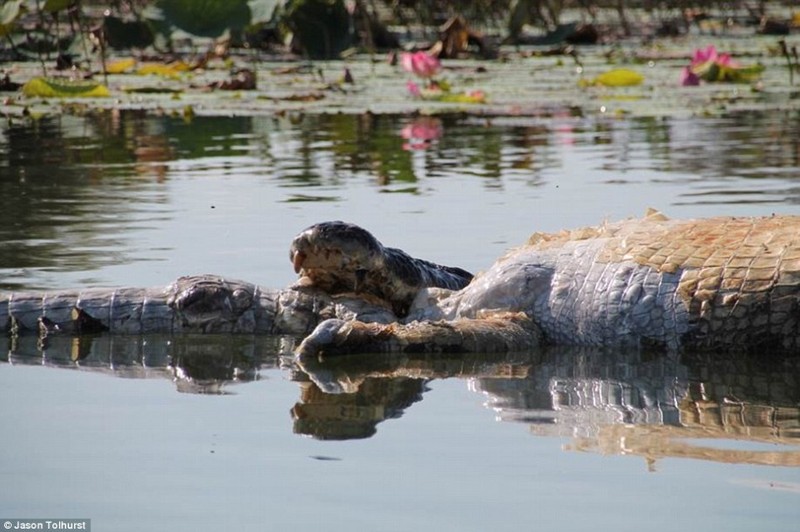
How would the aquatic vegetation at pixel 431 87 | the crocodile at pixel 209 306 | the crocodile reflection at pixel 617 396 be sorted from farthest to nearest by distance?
the aquatic vegetation at pixel 431 87 → the crocodile at pixel 209 306 → the crocodile reflection at pixel 617 396

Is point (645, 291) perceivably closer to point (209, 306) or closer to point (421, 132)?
point (209, 306)

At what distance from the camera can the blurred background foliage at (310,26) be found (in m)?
16.6

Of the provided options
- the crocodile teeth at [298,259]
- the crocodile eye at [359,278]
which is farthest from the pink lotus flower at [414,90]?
the crocodile teeth at [298,259]

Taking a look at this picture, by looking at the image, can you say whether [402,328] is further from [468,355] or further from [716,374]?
[716,374]

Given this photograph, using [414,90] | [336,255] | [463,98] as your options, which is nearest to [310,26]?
[414,90]

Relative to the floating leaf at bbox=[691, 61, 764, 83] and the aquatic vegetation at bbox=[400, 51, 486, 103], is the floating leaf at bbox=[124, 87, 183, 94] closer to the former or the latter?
the aquatic vegetation at bbox=[400, 51, 486, 103]

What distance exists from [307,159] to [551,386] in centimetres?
656

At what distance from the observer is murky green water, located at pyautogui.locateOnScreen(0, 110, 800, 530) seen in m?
3.89

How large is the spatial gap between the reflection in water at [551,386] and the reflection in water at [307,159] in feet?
4.52

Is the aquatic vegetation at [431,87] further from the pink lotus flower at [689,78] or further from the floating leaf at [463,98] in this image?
the pink lotus flower at [689,78]

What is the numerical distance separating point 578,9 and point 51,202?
23039 mm

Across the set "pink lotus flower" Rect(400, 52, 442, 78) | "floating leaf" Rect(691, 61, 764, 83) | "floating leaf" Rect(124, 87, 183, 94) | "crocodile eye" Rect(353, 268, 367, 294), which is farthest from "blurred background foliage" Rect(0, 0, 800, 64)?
"crocodile eye" Rect(353, 268, 367, 294)

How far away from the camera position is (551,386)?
209 inches

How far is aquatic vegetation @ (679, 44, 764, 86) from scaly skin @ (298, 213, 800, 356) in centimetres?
1068
